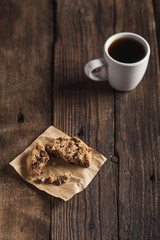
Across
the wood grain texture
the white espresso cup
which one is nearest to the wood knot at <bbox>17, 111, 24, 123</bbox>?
the wood grain texture

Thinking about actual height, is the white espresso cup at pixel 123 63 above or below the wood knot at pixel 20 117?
above

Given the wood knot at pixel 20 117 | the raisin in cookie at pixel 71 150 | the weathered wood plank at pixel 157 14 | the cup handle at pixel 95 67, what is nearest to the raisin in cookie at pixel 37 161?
the raisin in cookie at pixel 71 150

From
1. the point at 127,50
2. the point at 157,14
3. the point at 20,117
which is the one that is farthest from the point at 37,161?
the point at 157,14

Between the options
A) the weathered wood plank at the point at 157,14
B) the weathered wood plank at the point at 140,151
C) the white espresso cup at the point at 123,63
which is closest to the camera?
the weathered wood plank at the point at 140,151

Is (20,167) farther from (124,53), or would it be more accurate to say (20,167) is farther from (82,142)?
(124,53)

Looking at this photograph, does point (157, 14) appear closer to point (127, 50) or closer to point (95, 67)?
point (127, 50)

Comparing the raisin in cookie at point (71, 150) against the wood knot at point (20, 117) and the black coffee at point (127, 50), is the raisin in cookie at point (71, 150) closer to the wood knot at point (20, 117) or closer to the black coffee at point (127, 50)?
the wood knot at point (20, 117)
